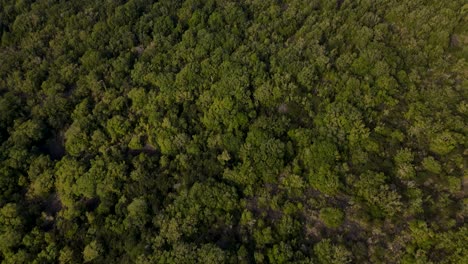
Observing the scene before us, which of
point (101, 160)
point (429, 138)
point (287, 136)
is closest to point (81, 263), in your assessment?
point (101, 160)

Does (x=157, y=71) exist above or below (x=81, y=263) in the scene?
above

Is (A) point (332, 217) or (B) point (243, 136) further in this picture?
(B) point (243, 136)

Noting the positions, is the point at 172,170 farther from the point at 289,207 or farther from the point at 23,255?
the point at 23,255

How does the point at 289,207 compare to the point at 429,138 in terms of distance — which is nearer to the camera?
the point at 289,207

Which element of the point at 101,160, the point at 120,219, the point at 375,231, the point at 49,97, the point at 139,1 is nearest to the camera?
the point at 375,231

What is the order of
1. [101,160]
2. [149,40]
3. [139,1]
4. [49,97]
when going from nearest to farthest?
1. [101,160]
2. [49,97]
3. [149,40]
4. [139,1]

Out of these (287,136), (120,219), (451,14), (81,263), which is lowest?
(81,263)

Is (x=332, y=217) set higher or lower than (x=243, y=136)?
lower
